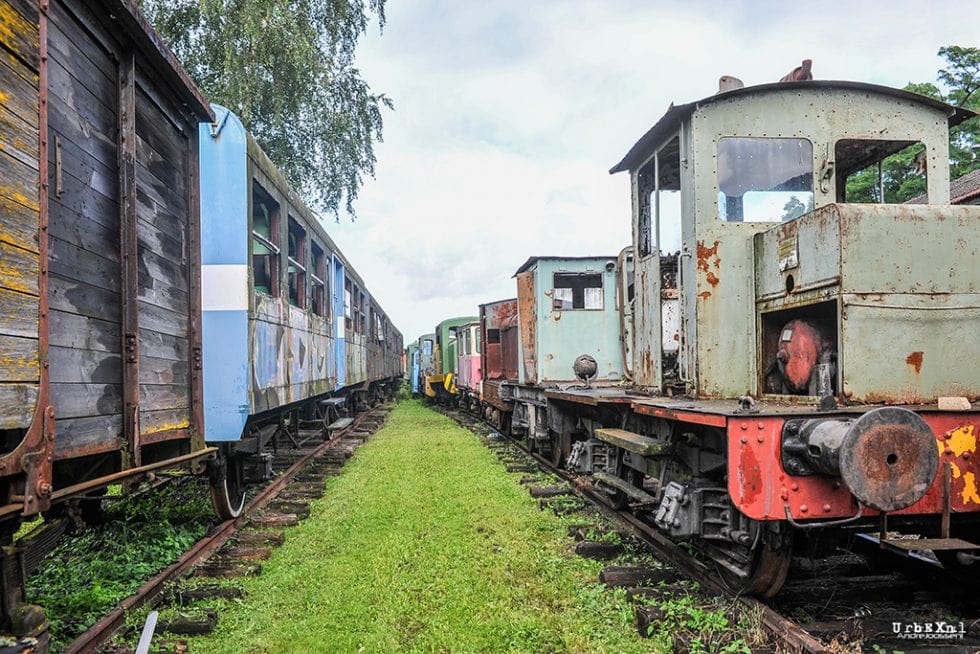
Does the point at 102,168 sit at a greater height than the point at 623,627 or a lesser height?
greater

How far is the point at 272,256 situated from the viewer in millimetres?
6375

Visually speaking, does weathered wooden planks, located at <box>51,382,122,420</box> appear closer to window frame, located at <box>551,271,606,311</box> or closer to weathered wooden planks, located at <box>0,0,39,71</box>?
weathered wooden planks, located at <box>0,0,39,71</box>

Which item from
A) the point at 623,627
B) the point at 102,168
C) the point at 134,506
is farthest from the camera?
the point at 134,506

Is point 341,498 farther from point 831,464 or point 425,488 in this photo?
point 831,464

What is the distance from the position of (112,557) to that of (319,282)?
5101 mm

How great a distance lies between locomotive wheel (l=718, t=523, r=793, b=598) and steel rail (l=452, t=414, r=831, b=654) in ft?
0.24

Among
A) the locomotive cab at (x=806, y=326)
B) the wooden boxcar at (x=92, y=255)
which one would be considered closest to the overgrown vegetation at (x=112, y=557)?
the wooden boxcar at (x=92, y=255)

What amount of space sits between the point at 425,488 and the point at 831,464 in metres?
4.97

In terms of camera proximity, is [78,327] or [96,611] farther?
[96,611]

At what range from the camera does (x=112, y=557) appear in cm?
447

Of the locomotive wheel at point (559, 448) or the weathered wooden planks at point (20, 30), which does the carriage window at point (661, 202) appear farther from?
the weathered wooden planks at point (20, 30)

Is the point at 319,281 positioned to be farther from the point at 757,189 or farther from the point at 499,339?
the point at 757,189

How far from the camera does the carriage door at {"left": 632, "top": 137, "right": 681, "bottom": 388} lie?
5.00 meters

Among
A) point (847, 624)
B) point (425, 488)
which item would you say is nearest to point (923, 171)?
point (847, 624)
